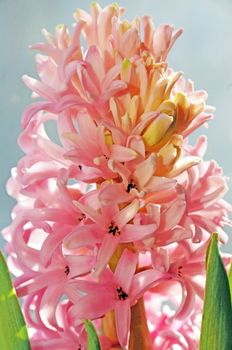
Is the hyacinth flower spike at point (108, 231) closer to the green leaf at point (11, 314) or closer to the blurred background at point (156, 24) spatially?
the green leaf at point (11, 314)

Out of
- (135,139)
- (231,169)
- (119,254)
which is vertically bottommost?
(231,169)

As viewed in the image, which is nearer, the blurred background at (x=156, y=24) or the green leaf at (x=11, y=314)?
the green leaf at (x=11, y=314)

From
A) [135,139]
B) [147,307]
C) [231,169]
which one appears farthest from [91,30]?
[231,169]

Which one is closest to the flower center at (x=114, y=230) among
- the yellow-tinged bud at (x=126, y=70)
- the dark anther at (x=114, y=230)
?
the dark anther at (x=114, y=230)

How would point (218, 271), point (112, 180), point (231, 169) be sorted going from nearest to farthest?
1. point (218, 271)
2. point (112, 180)
3. point (231, 169)

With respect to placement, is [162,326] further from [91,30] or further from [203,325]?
[91,30]

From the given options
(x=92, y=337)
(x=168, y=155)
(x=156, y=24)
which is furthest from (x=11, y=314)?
(x=156, y=24)

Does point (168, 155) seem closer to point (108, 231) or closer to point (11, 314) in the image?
point (108, 231)
